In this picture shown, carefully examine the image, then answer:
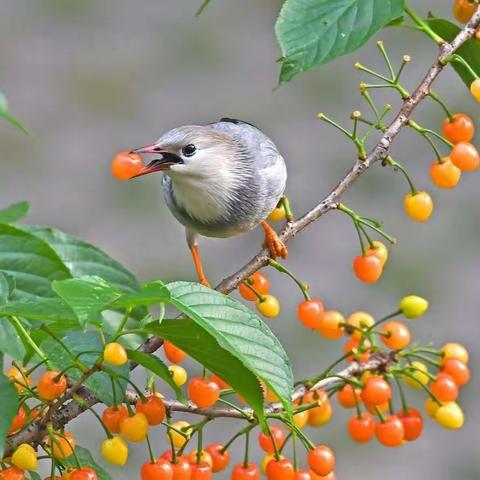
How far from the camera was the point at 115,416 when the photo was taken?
133 cm

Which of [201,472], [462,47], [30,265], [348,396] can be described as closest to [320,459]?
[201,472]

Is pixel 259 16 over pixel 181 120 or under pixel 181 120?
over

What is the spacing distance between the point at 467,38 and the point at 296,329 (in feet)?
8.45

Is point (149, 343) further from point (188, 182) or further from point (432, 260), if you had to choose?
point (432, 260)

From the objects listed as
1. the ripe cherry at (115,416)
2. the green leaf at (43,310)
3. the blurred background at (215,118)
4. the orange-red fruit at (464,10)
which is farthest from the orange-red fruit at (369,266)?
the blurred background at (215,118)

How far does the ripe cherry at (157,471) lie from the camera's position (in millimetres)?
1354

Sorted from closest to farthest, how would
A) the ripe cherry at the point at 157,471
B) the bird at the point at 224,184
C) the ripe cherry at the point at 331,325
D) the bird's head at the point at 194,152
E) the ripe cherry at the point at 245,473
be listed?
1. the ripe cherry at the point at 157,471
2. the ripe cherry at the point at 245,473
3. the ripe cherry at the point at 331,325
4. the bird's head at the point at 194,152
5. the bird at the point at 224,184

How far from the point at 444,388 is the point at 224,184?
2.06ft

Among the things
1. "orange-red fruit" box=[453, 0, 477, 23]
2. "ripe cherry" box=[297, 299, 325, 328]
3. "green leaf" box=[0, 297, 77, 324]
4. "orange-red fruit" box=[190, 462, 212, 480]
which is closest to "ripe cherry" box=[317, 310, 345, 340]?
"ripe cherry" box=[297, 299, 325, 328]

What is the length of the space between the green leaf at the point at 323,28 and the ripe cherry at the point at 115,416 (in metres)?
0.44

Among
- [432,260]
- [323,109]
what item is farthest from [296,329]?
[323,109]

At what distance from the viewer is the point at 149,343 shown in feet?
4.56

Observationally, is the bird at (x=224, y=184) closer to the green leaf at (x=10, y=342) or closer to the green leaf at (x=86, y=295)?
Result: the green leaf at (x=10, y=342)

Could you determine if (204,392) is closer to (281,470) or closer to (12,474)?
(281,470)
